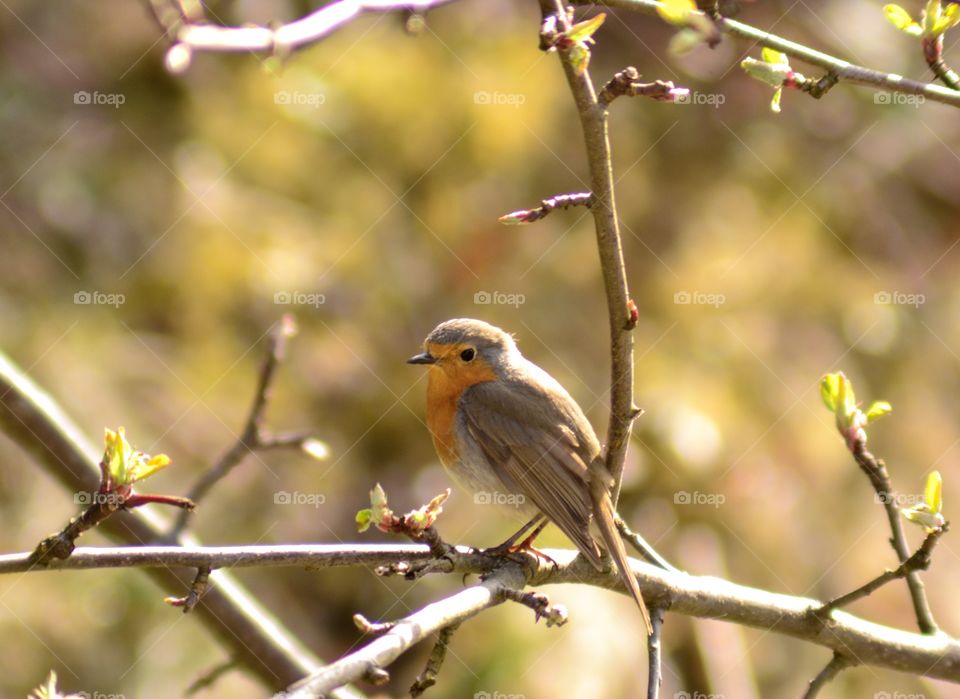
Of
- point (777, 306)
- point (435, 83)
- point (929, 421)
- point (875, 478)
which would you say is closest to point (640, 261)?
point (777, 306)

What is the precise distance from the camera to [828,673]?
3213mm

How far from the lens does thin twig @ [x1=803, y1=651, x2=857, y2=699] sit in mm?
3055

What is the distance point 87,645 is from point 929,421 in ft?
15.6

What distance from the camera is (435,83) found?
236 inches

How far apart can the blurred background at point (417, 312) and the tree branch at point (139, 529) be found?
1127 mm

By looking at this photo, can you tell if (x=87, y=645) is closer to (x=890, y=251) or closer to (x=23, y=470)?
(x=23, y=470)

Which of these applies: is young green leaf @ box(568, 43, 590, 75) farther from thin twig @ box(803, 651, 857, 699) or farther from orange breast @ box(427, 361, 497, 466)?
orange breast @ box(427, 361, 497, 466)
